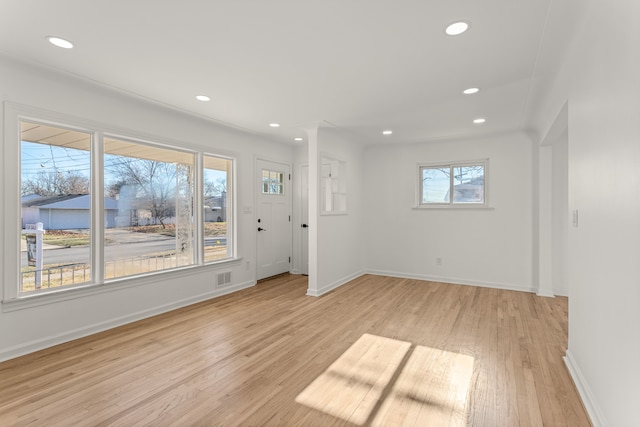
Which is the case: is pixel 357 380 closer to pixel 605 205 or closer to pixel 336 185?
pixel 605 205

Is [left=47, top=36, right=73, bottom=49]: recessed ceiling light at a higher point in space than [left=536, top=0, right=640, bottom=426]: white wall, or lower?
higher

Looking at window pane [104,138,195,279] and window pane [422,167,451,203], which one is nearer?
window pane [104,138,195,279]

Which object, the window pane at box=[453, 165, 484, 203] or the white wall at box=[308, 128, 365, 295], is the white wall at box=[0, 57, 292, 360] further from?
the window pane at box=[453, 165, 484, 203]

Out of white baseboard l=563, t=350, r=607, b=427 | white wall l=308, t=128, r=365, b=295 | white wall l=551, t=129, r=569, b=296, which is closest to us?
white baseboard l=563, t=350, r=607, b=427

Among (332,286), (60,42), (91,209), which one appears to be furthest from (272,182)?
(60,42)

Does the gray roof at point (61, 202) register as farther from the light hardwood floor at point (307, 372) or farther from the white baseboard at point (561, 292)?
the white baseboard at point (561, 292)

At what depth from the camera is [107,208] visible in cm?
334

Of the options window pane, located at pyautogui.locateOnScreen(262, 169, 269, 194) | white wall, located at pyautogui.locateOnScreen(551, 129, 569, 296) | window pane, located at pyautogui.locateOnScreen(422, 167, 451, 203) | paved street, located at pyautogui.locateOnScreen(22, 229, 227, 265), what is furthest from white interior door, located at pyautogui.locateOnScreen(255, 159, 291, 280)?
white wall, located at pyautogui.locateOnScreen(551, 129, 569, 296)

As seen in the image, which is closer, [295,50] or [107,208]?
[295,50]

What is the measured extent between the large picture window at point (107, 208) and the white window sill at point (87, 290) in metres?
0.07

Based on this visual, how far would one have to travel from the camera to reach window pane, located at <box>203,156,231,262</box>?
4.43 meters

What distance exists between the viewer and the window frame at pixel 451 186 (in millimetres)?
5023

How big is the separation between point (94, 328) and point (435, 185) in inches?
206

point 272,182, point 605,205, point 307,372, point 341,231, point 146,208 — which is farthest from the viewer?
point 272,182
